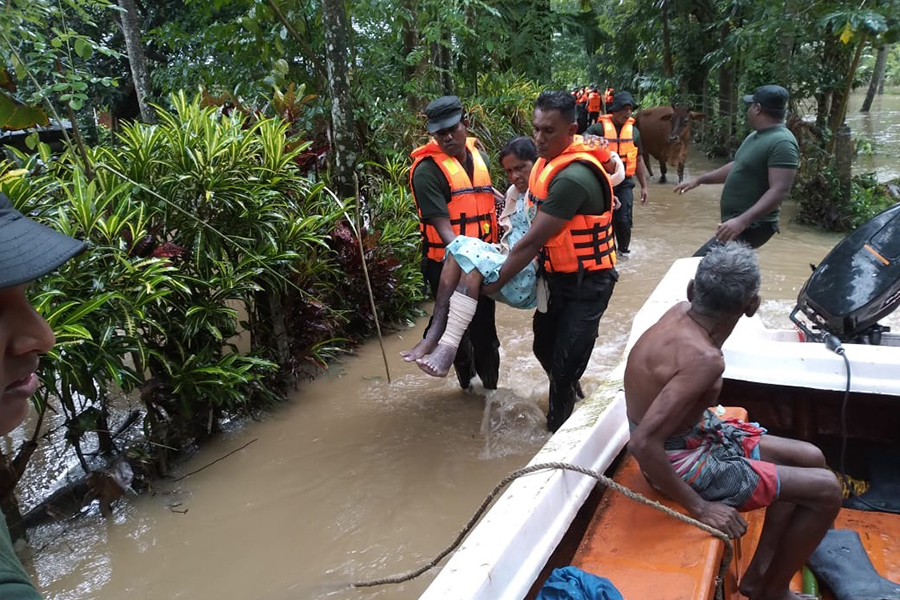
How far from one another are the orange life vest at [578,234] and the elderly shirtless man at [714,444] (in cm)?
120

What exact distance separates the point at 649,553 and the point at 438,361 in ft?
5.66

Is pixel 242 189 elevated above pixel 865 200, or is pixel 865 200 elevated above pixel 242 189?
pixel 242 189

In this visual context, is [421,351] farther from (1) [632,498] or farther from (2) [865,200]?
(2) [865,200]

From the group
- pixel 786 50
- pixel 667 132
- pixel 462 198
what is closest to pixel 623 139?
pixel 786 50

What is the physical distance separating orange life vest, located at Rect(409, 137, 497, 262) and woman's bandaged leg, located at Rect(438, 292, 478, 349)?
57cm

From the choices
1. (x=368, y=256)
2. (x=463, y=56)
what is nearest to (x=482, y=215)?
Result: (x=368, y=256)

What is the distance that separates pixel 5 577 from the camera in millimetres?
805

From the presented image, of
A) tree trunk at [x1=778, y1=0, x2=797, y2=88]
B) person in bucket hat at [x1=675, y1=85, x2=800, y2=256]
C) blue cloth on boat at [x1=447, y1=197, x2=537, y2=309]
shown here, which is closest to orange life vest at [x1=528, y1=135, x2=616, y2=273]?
blue cloth on boat at [x1=447, y1=197, x2=537, y2=309]

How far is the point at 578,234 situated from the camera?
3400 mm

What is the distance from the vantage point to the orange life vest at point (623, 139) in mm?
7625

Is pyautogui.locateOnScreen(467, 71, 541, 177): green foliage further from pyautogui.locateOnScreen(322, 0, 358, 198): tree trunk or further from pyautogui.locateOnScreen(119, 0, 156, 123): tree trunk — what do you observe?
pyautogui.locateOnScreen(119, 0, 156, 123): tree trunk

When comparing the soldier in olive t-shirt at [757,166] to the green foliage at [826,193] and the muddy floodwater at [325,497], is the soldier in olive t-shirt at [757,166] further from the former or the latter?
the green foliage at [826,193]

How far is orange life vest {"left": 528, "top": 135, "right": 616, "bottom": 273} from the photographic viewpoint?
328 centimetres

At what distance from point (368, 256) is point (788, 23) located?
6495 millimetres
